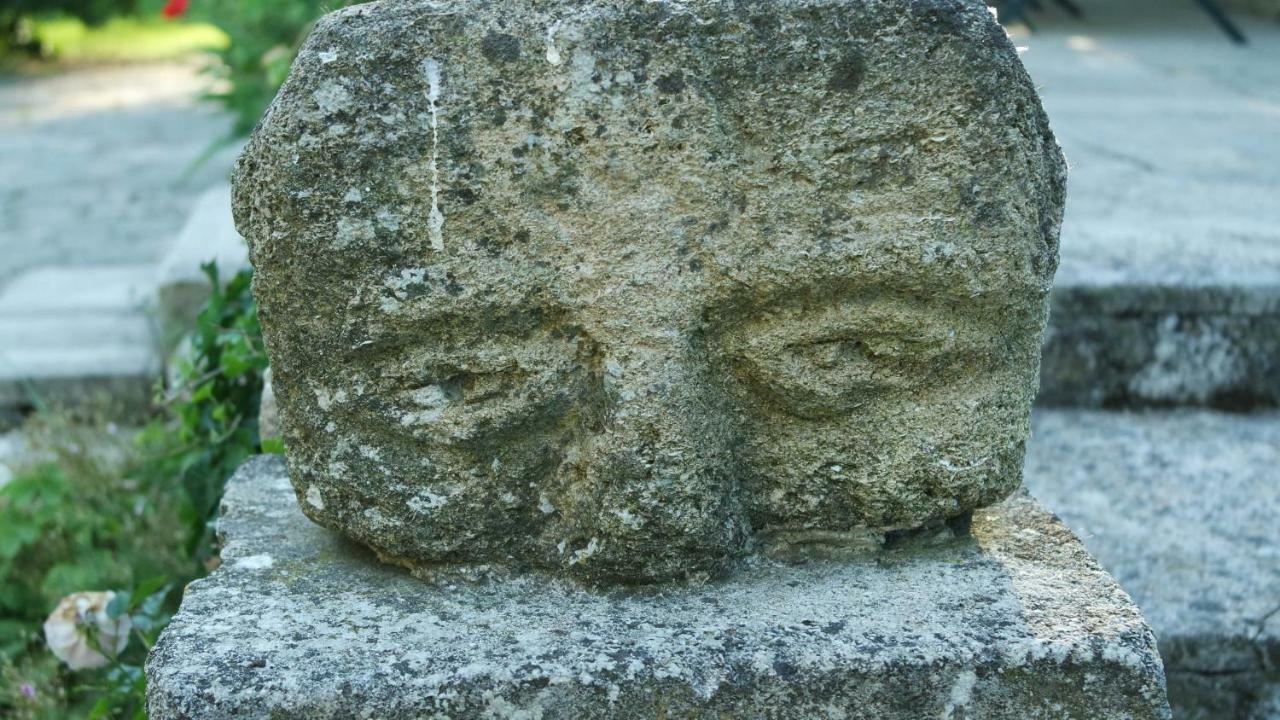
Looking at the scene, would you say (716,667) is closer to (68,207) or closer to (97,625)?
(97,625)

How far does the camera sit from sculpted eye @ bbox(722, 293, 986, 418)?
153cm

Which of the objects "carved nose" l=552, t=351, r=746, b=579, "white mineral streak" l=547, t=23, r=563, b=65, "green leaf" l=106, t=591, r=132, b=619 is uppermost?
"white mineral streak" l=547, t=23, r=563, b=65

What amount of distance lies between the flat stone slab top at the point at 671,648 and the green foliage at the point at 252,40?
11.7 ft

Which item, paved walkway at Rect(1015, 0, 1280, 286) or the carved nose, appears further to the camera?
paved walkway at Rect(1015, 0, 1280, 286)

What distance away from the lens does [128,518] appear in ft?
9.05

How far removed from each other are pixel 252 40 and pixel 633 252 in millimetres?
3882

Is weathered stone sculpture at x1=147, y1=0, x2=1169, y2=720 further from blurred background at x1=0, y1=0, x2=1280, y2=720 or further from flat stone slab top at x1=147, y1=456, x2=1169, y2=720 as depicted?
blurred background at x1=0, y1=0, x2=1280, y2=720

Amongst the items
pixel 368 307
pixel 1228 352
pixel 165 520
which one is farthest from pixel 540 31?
pixel 1228 352

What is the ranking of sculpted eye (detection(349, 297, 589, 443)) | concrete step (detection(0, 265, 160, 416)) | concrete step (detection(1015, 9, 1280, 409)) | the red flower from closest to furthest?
sculpted eye (detection(349, 297, 589, 443))
concrete step (detection(1015, 9, 1280, 409))
concrete step (detection(0, 265, 160, 416))
the red flower

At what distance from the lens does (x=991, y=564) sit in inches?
64.1

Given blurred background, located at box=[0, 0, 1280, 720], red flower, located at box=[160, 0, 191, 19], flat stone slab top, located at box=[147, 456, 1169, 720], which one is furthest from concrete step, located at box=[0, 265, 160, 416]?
flat stone slab top, located at box=[147, 456, 1169, 720]

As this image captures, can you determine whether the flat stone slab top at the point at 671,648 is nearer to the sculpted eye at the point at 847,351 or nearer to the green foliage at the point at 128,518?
the sculpted eye at the point at 847,351

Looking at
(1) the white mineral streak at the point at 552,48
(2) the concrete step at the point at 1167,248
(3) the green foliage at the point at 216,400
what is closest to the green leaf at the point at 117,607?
(3) the green foliage at the point at 216,400

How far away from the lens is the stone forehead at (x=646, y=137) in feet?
4.74
